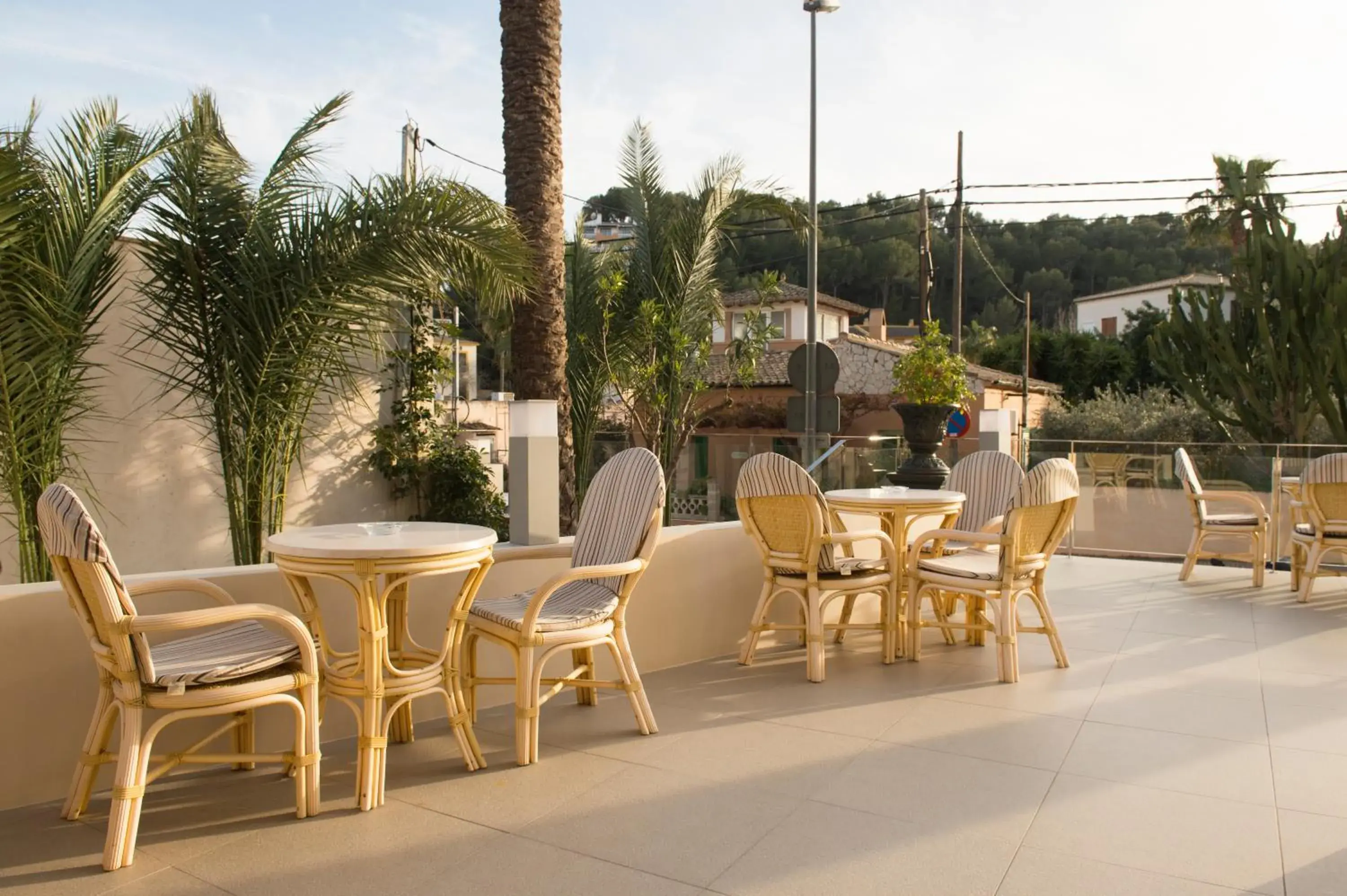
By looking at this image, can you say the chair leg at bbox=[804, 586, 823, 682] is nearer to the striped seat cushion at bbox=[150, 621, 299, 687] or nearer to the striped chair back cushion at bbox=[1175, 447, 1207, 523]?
the striped seat cushion at bbox=[150, 621, 299, 687]

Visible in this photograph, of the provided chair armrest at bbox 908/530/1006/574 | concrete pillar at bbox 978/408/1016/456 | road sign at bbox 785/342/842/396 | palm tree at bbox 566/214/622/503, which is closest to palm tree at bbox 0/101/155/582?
chair armrest at bbox 908/530/1006/574

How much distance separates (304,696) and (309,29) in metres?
8.52

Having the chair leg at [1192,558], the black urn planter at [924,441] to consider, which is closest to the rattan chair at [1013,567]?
the black urn planter at [924,441]

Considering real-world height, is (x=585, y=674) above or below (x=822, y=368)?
below

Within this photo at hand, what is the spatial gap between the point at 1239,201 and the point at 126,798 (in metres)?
21.9

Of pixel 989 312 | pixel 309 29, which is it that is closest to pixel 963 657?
pixel 309 29

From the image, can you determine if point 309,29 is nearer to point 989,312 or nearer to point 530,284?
point 530,284

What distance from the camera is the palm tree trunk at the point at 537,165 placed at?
6.68 metres

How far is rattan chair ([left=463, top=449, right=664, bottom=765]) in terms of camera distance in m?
3.44

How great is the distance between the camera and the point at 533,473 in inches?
168

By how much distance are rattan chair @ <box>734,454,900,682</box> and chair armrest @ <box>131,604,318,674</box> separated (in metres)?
2.35

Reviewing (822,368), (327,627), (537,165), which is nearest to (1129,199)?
(822,368)

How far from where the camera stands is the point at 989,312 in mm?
37719

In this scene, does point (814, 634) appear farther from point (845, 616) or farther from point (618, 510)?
point (618, 510)
